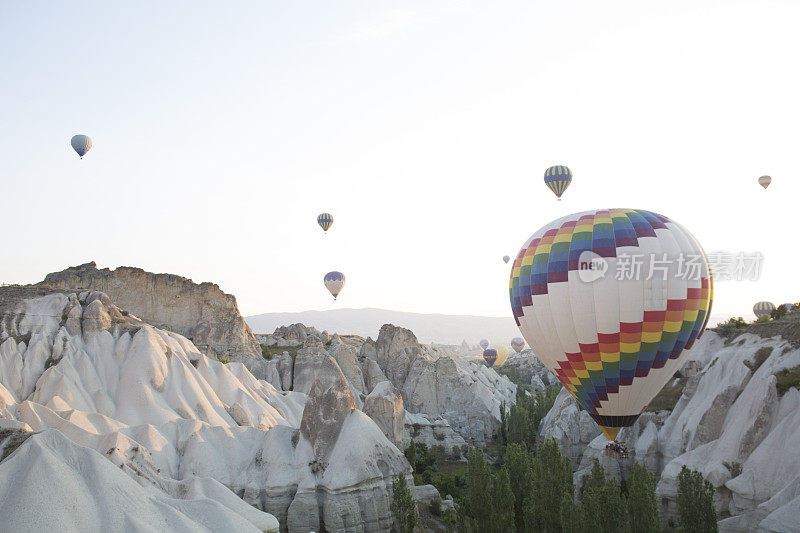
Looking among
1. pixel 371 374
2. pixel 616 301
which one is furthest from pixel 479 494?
pixel 371 374

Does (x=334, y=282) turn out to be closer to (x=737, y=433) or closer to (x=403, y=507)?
(x=403, y=507)

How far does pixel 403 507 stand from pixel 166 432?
13.4m

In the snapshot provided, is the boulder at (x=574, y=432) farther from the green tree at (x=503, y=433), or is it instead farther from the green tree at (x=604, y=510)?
the green tree at (x=604, y=510)

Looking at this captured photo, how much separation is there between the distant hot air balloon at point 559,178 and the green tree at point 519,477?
18347 millimetres

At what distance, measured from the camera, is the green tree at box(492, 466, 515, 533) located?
2641 cm

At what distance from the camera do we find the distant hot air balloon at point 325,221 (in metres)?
66.4

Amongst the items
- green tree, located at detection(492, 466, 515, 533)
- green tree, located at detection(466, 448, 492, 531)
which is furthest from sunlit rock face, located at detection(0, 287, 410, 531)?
green tree, located at detection(492, 466, 515, 533)

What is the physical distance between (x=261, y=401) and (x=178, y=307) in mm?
17980

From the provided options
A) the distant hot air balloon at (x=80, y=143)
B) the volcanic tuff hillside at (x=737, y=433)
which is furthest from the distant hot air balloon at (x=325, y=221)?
the volcanic tuff hillside at (x=737, y=433)

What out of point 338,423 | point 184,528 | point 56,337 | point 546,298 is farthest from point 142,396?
point 546,298

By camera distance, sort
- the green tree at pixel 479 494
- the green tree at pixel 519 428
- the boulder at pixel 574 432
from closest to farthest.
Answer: the green tree at pixel 479 494 < the boulder at pixel 574 432 < the green tree at pixel 519 428

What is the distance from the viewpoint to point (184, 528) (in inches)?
690

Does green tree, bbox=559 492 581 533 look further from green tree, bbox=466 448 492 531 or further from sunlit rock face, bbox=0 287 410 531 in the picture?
sunlit rock face, bbox=0 287 410 531

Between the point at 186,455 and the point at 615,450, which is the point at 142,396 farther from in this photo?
the point at 615,450
